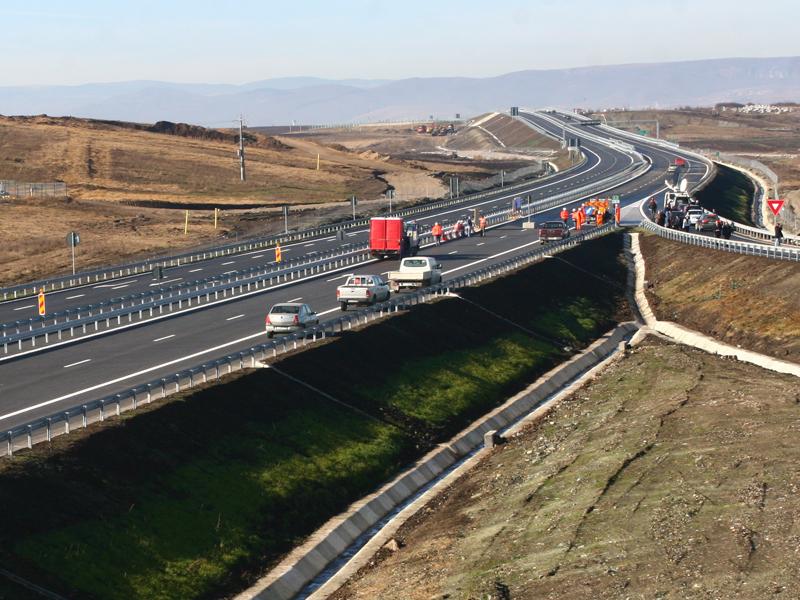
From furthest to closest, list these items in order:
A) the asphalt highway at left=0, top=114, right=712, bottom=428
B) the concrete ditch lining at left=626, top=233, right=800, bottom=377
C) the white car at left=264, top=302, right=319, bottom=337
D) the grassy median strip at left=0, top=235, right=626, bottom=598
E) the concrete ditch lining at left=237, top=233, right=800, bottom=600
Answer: the concrete ditch lining at left=626, top=233, right=800, bottom=377 < the white car at left=264, top=302, right=319, bottom=337 < the asphalt highway at left=0, top=114, right=712, bottom=428 < the concrete ditch lining at left=237, top=233, right=800, bottom=600 < the grassy median strip at left=0, top=235, right=626, bottom=598

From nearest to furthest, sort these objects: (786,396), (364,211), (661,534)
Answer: (661,534), (786,396), (364,211)

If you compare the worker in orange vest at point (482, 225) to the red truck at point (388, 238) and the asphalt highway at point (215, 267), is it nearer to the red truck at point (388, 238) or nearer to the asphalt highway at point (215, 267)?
the asphalt highway at point (215, 267)

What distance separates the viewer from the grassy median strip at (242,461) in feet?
107

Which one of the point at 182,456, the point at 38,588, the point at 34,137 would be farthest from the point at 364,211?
the point at 38,588

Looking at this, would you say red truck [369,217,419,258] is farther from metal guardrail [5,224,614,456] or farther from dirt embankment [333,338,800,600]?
dirt embankment [333,338,800,600]

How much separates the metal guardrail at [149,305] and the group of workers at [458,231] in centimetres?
944

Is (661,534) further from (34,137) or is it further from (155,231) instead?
(34,137)

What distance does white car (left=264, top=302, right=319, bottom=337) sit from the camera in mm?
55594

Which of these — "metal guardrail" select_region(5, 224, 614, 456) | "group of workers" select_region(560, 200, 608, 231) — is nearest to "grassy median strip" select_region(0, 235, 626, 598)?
"metal guardrail" select_region(5, 224, 614, 456)

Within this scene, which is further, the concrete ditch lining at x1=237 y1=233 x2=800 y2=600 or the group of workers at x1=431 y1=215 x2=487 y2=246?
the group of workers at x1=431 y1=215 x2=487 y2=246

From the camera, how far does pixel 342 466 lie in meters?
→ 43.8

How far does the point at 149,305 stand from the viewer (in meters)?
64.7

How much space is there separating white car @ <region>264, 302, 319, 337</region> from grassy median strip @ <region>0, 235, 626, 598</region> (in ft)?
5.93

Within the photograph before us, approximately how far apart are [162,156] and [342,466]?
135187 millimetres
